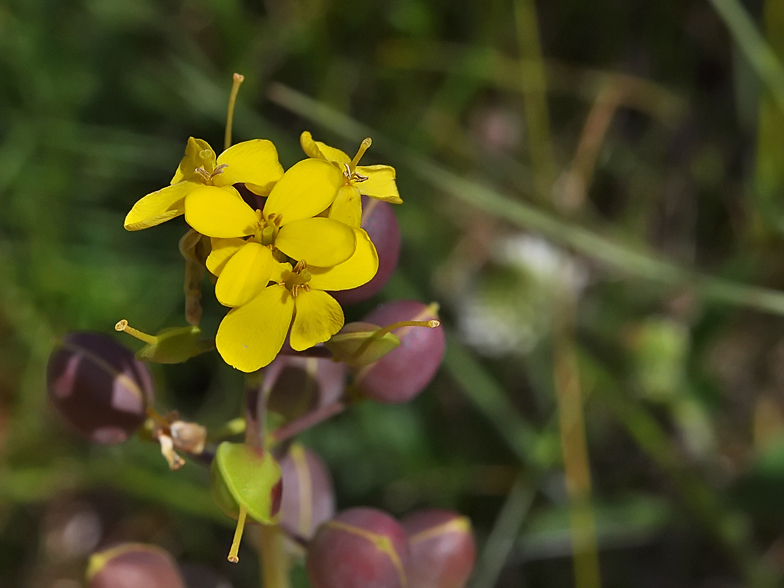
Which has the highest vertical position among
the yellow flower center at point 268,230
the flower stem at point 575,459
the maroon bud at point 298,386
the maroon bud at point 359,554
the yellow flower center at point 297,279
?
the yellow flower center at point 268,230

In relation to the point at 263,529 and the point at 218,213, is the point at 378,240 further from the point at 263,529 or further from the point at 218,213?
the point at 263,529

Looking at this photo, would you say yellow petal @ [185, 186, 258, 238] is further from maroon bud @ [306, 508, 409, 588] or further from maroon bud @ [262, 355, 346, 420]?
maroon bud @ [306, 508, 409, 588]

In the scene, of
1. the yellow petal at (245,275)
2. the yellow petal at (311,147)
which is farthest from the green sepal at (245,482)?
the yellow petal at (311,147)

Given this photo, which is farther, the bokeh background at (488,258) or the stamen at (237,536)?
the bokeh background at (488,258)

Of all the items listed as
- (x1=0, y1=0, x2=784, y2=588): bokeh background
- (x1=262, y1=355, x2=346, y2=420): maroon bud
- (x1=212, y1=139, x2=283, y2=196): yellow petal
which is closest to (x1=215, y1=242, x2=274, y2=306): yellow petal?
(x1=212, y1=139, x2=283, y2=196): yellow petal

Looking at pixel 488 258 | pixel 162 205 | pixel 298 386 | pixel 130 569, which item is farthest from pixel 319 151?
pixel 488 258

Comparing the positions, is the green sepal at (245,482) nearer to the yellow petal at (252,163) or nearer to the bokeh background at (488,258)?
the yellow petal at (252,163)
